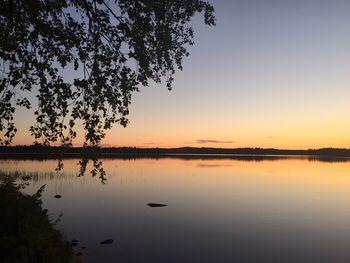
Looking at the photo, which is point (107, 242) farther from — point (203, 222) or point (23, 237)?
point (23, 237)

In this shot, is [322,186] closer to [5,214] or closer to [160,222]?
[160,222]

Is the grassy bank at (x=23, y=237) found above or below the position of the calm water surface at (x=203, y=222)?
above

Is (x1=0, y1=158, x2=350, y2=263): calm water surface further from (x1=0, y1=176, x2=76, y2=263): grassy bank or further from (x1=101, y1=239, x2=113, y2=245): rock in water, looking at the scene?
(x1=0, y1=176, x2=76, y2=263): grassy bank

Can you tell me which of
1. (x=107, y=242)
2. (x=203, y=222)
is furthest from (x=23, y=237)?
(x=203, y=222)

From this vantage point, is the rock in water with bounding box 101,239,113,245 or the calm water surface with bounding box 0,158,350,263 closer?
the calm water surface with bounding box 0,158,350,263

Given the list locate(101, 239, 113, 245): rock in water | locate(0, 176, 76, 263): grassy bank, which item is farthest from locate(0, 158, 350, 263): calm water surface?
locate(0, 176, 76, 263): grassy bank

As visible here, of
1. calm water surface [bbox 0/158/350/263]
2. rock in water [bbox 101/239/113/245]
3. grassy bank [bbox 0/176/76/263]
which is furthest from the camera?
rock in water [bbox 101/239/113/245]

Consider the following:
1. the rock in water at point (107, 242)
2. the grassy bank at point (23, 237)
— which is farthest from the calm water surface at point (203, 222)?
the grassy bank at point (23, 237)

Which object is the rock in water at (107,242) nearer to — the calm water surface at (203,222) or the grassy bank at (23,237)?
the calm water surface at (203,222)

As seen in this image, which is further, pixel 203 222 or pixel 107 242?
pixel 203 222

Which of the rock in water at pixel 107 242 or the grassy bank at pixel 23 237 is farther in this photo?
the rock in water at pixel 107 242

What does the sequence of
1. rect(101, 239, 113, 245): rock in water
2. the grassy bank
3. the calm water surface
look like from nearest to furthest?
the grassy bank
the calm water surface
rect(101, 239, 113, 245): rock in water

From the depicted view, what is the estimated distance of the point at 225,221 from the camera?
34219 mm

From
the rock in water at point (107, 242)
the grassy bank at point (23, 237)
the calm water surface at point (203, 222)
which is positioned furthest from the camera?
the rock in water at point (107, 242)
